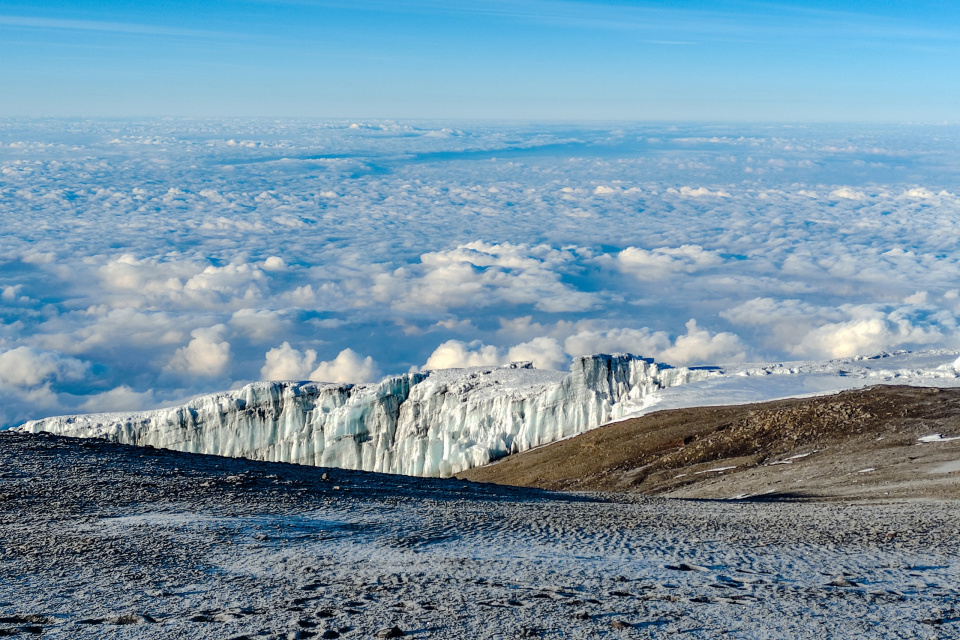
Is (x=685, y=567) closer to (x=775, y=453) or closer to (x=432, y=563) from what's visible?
(x=432, y=563)

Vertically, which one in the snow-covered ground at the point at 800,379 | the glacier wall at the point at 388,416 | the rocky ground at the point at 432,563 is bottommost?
the glacier wall at the point at 388,416

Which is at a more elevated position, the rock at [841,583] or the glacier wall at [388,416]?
the rock at [841,583]

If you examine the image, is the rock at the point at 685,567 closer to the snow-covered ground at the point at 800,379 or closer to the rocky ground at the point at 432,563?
the rocky ground at the point at 432,563

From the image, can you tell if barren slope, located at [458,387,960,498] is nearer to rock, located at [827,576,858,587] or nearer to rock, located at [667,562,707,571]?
rock, located at [827,576,858,587]

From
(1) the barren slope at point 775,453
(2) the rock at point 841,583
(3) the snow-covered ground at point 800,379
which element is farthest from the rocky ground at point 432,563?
(3) the snow-covered ground at point 800,379

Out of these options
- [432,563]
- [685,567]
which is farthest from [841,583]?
[432,563]

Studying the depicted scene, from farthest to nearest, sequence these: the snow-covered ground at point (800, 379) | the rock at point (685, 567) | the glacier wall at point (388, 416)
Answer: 1. the glacier wall at point (388, 416)
2. the snow-covered ground at point (800, 379)
3. the rock at point (685, 567)
